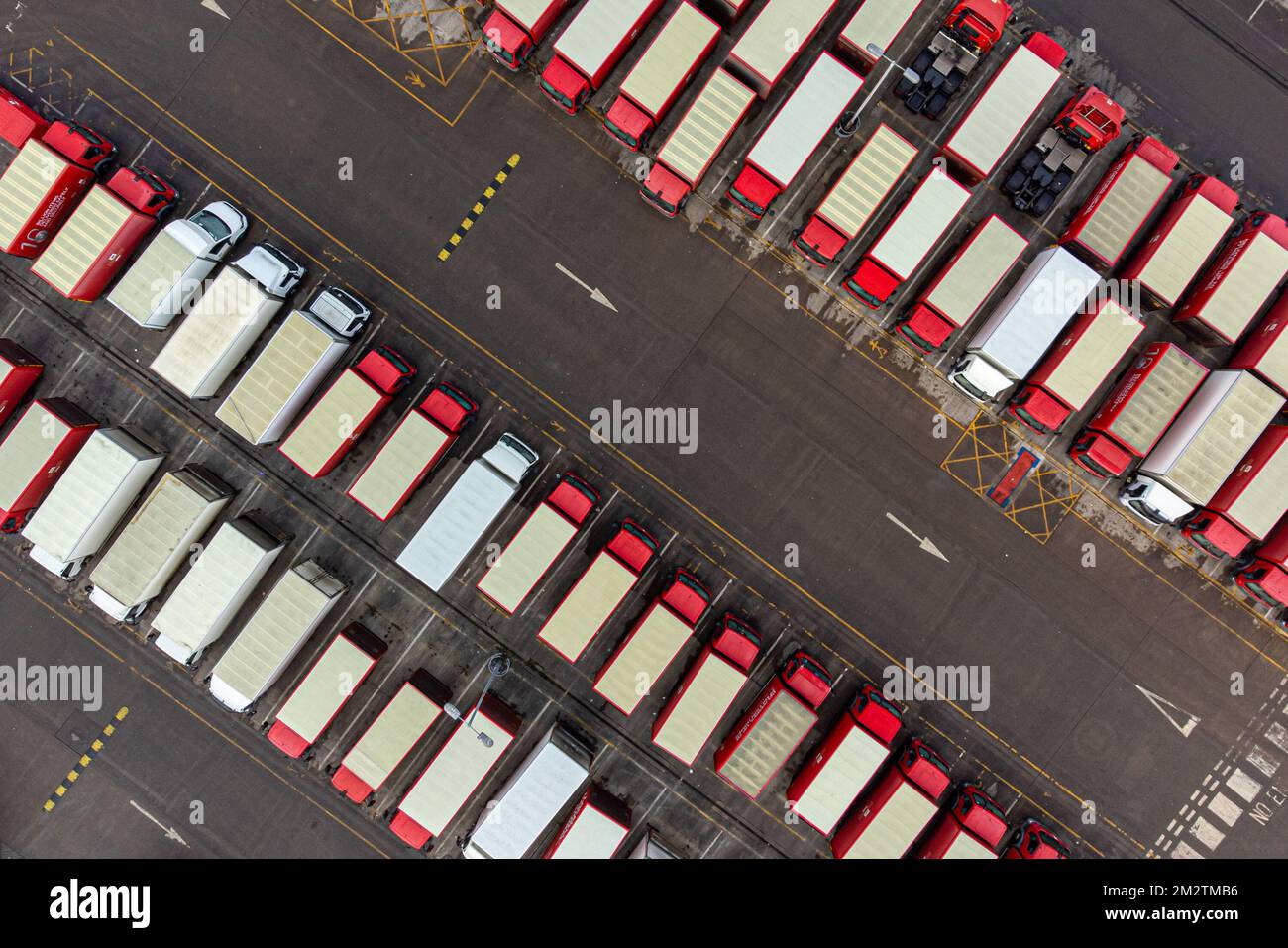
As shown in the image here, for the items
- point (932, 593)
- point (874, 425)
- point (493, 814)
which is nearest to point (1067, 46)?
point (874, 425)

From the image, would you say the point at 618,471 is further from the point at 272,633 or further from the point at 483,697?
the point at 272,633

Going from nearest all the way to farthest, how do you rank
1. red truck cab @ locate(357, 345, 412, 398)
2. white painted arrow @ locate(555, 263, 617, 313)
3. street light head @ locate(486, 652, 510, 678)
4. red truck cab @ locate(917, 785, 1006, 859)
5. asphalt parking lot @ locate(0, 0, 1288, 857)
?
red truck cab @ locate(357, 345, 412, 398) < red truck cab @ locate(917, 785, 1006, 859) < street light head @ locate(486, 652, 510, 678) < asphalt parking lot @ locate(0, 0, 1288, 857) < white painted arrow @ locate(555, 263, 617, 313)

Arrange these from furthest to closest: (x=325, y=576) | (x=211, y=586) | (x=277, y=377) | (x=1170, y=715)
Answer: (x=1170, y=715) → (x=325, y=576) → (x=211, y=586) → (x=277, y=377)

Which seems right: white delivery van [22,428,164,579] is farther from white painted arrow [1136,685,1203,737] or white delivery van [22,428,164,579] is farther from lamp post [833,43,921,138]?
white painted arrow [1136,685,1203,737]

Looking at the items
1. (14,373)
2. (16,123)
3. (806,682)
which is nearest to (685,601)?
(806,682)

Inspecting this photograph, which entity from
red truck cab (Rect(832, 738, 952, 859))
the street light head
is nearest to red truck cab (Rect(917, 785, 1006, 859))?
red truck cab (Rect(832, 738, 952, 859))
